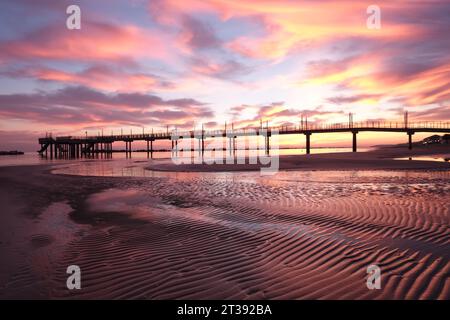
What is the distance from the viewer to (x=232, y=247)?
19.8 ft

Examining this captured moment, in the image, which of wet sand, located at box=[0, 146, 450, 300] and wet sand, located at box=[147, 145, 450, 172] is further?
wet sand, located at box=[147, 145, 450, 172]

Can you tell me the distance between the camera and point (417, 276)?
4.36 m

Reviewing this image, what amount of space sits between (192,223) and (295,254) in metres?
3.53

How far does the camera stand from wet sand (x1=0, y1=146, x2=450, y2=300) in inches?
166

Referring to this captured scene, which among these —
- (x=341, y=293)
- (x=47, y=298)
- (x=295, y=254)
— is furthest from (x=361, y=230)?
(x=47, y=298)

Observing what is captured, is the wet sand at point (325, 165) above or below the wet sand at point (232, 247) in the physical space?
above

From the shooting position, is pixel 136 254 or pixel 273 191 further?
pixel 273 191

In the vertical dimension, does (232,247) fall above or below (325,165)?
below

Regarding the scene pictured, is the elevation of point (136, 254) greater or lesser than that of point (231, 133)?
lesser

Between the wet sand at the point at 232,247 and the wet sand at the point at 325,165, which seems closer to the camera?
the wet sand at the point at 232,247

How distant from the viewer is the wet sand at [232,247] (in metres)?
4.22

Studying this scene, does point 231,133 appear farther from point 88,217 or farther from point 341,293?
point 341,293

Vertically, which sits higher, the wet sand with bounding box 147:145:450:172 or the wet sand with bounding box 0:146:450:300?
the wet sand with bounding box 147:145:450:172

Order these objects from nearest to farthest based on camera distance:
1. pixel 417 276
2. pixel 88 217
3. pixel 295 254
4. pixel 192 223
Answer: pixel 417 276 < pixel 295 254 < pixel 192 223 < pixel 88 217
